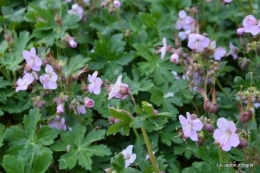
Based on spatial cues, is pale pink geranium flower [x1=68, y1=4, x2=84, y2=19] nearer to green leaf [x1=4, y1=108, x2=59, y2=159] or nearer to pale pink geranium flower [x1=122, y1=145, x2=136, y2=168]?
green leaf [x1=4, y1=108, x2=59, y2=159]

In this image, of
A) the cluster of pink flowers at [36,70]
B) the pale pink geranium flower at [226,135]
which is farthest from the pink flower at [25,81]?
the pale pink geranium flower at [226,135]

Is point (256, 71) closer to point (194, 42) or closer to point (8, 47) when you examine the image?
point (194, 42)

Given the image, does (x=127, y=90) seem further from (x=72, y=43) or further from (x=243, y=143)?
(x=72, y=43)

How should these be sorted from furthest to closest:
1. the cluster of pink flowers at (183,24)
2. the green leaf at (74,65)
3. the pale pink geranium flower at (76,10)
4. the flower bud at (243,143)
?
the pale pink geranium flower at (76,10)
the cluster of pink flowers at (183,24)
the green leaf at (74,65)
the flower bud at (243,143)

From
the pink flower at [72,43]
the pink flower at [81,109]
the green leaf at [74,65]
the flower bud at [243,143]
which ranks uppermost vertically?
the flower bud at [243,143]

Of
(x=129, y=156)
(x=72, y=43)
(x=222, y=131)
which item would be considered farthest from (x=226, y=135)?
(x=72, y=43)

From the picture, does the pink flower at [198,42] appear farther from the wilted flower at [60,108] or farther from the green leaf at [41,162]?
the green leaf at [41,162]
